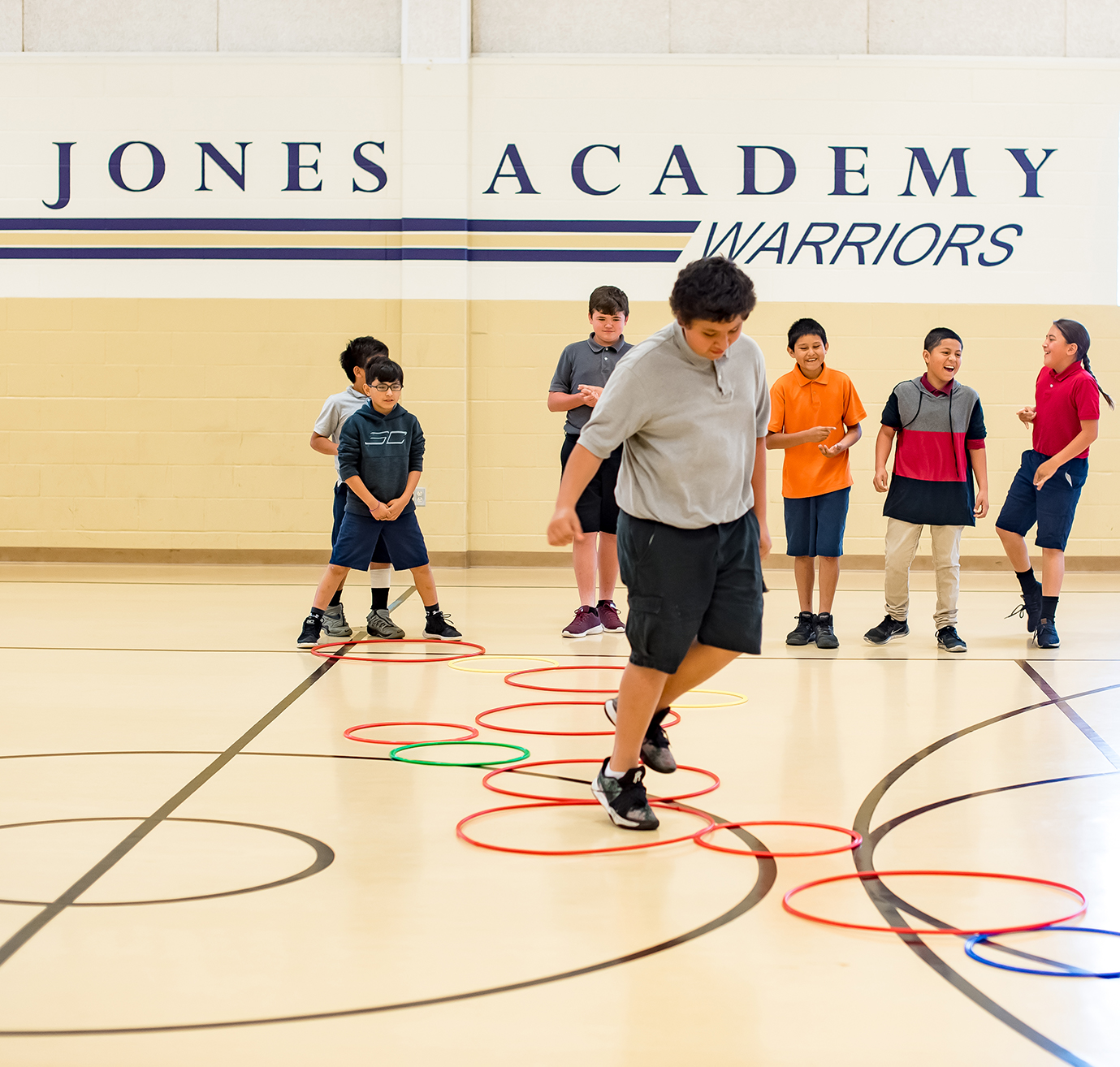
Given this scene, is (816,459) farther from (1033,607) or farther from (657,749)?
(657,749)

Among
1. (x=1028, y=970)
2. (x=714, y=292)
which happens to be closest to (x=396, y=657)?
(x=714, y=292)

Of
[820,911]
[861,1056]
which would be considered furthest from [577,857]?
[861,1056]

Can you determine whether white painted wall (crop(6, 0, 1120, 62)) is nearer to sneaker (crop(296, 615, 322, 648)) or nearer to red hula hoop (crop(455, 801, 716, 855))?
sneaker (crop(296, 615, 322, 648))

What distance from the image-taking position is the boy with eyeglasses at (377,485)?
554 centimetres

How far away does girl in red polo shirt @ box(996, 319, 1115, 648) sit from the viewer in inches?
221

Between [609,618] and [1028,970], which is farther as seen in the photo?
[609,618]

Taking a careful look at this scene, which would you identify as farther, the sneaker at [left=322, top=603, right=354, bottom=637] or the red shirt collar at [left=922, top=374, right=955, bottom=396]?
the sneaker at [left=322, top=603, right=354, bottom=637]

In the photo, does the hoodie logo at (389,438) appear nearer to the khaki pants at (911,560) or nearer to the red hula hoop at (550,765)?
the khaki pants at (911,560)

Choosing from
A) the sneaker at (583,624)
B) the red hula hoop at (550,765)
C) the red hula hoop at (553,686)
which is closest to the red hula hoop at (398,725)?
the red hula hoop at (550,765)

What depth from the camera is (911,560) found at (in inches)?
221

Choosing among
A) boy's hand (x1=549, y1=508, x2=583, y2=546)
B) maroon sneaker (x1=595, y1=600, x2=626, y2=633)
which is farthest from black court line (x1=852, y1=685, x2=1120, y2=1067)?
maroon sneaker (x1=595, y1=600, x2=626, y2=633)

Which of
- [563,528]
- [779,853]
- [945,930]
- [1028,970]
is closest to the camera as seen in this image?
[1028,970]

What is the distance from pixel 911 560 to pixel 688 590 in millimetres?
2995

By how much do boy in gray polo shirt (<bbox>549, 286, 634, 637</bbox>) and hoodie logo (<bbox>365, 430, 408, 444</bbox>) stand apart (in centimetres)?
70
